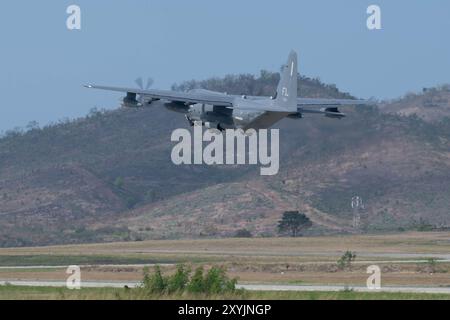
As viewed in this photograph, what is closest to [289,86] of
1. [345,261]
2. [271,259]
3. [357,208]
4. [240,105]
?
[240,105]

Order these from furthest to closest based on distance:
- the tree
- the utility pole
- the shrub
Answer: the utility pole < the tree < the shrub

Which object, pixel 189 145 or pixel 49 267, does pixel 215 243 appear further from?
pixel 189 145

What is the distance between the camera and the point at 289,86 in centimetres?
8250

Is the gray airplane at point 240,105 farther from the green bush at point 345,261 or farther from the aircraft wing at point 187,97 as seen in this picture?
the green bush at point 345,261

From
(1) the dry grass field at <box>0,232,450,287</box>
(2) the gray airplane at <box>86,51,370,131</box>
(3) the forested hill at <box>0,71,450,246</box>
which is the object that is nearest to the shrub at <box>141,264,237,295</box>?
(1) the dry grass field at <box>0,232,450,287</box>

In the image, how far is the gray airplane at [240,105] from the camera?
81.9m

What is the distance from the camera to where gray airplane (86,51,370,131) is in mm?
81875

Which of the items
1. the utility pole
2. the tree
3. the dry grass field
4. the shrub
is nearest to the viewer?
the shrub

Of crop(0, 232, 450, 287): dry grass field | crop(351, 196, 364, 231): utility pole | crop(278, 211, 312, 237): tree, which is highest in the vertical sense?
crop(351, 196, 364, 231): utility pole

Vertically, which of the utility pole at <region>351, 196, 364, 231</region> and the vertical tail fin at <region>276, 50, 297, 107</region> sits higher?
the vertical tail fin at <region>276, 50, 297, 107</region>

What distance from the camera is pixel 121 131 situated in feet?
637

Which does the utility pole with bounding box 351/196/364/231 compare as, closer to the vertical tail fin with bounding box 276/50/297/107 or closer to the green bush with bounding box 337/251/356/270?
the vertical tail fin with bounding box 276/50/297/107
